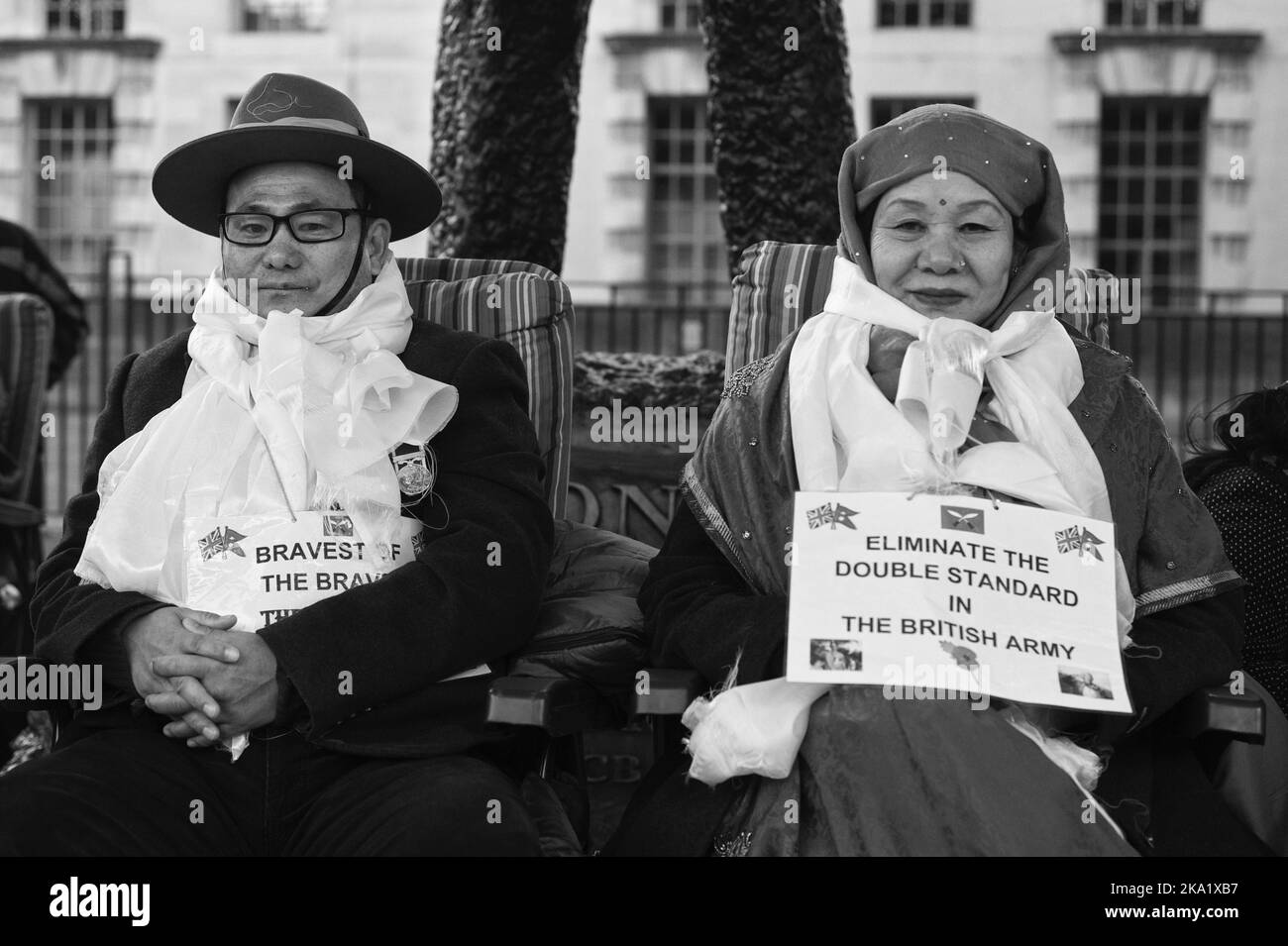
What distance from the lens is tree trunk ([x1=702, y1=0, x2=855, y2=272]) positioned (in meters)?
4.55

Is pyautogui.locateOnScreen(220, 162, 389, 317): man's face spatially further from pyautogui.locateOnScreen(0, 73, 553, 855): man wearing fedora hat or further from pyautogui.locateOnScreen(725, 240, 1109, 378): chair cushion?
pyautogui.locateOnScreen(725, 240, 1109, 378): chair cushion

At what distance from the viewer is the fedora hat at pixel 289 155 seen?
2939 millimetres

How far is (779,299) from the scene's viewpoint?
3373 millimetres

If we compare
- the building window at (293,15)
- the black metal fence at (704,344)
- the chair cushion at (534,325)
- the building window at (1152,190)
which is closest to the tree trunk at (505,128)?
the chair cushion at (534,325)

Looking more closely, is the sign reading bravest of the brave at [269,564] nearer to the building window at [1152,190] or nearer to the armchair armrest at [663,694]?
the armchair armrest at [663,694]

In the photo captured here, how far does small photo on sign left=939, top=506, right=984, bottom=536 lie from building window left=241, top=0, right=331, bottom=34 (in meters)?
16.5

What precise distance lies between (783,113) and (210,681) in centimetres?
268

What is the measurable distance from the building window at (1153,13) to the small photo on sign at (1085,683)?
15847mm

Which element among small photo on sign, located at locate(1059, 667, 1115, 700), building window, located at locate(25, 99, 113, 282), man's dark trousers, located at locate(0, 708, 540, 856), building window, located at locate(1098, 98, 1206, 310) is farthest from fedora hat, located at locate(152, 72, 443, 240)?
building window, located at locate(25, 99, 113, 282)

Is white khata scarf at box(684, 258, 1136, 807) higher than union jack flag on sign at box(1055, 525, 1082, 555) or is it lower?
higher

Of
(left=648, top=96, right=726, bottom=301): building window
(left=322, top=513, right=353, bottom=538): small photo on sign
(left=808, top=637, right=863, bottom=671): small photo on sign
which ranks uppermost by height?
(left=648, top=96, right=726, bottom=301): building window

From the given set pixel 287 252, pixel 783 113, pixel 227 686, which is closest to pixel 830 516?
pixel 227 686

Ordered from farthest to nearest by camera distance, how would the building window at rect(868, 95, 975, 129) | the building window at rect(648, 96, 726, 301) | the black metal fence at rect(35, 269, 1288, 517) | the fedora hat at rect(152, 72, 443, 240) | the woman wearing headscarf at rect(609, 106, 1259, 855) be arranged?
1. the building window at rect(648, 96, 726, 301)
2. the building window at rect(868, 95, 975, 129)
3. the black metal fence at rect(35, 269, 1288, 517)
4. the fedora hat at rect(152, 72, 443, 240)
5. the woman wearing headscarf at rect(609, 106, 1259, 855)
